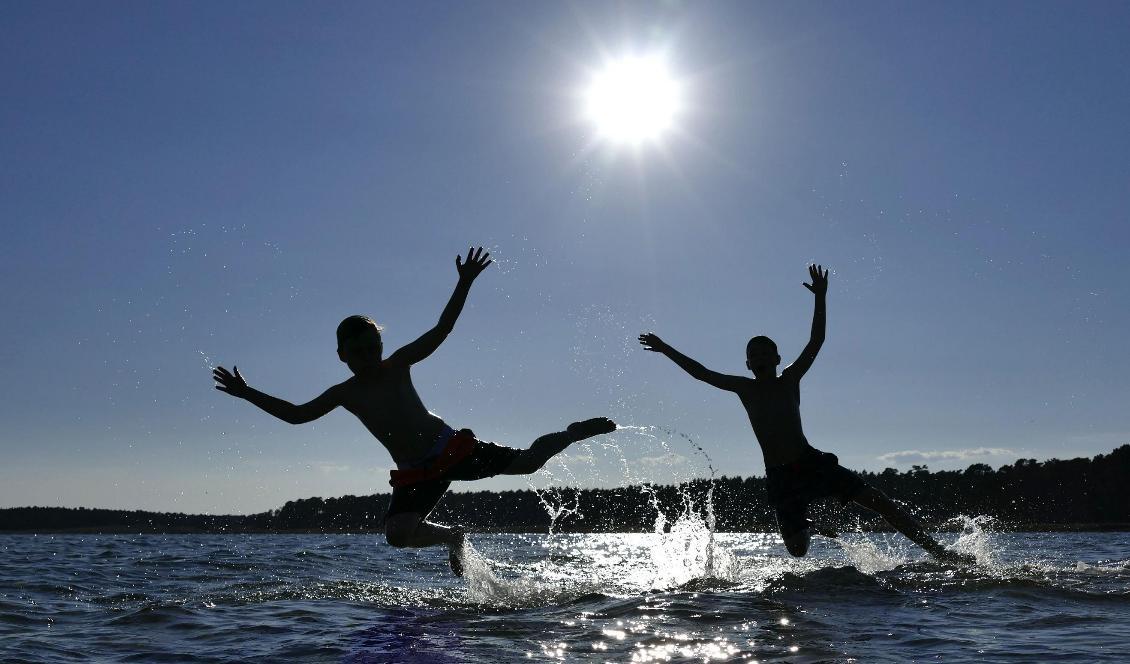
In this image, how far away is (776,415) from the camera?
8688mm

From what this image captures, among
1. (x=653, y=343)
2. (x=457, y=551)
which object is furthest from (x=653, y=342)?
(x=457, y=551)

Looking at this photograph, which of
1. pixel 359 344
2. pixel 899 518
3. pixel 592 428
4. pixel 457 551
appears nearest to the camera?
pixel 359 344

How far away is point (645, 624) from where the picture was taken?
578 cm

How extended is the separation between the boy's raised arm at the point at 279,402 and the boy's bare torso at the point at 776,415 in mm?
4341

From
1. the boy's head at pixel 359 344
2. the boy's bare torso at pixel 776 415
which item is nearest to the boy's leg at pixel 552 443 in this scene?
the boy's head at pixel 359 344

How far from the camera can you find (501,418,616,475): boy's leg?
7.73 metres

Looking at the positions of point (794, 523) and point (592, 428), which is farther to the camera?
point (794, 523)

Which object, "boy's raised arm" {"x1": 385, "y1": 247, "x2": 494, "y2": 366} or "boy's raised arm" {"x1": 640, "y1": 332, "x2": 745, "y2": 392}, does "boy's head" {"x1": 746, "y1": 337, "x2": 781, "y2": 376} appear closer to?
"boy's raised arm" {"x1": 640, "y1": 332, "x2": 745, "y2": 392}

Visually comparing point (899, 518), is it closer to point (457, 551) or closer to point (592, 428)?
point (592, 428)

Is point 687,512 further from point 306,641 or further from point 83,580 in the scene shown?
point 83,580

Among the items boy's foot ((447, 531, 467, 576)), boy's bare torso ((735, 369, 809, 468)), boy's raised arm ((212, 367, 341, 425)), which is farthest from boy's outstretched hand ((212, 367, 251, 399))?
boy's bare torso ((735, 369, 809, 468))

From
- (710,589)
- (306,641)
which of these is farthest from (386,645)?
(710,589)

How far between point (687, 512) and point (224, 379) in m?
7.31

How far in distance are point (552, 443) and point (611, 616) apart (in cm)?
207
